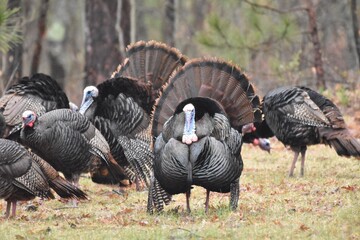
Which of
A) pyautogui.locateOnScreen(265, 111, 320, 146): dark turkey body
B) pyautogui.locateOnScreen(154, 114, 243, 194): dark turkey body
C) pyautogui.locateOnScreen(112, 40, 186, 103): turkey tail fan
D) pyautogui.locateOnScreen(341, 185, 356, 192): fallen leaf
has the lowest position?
pyautogui.locateOnScreen(341, 185, 356, 192): fallen leaf

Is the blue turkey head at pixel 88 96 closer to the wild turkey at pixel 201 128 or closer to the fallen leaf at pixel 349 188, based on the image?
the wild turkey at pixel 201 128

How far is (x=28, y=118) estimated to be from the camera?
9.05m

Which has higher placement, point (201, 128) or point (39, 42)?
point (39, 42)

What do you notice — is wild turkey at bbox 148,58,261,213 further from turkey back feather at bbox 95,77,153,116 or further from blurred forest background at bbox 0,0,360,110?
blurred forest background at bbox 0,0,360,110

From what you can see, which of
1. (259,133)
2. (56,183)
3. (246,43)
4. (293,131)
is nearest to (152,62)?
(293,131)

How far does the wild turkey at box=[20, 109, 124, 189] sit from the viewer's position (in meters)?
9.22

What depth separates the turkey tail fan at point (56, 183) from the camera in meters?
8.52

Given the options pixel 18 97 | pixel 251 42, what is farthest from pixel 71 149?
pixel 251 42

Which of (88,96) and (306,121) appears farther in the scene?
(306,121)

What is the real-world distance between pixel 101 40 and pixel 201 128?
10.7 m

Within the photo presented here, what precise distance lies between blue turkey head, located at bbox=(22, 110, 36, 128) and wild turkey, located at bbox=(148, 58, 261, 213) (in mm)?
1493

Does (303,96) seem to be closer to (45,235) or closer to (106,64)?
(45,235)

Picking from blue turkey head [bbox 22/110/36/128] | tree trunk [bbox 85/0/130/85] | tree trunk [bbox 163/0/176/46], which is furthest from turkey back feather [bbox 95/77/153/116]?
tree trunk [bbox 163/0/176/46]

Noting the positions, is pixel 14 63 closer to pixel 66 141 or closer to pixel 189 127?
pixel 66 141
